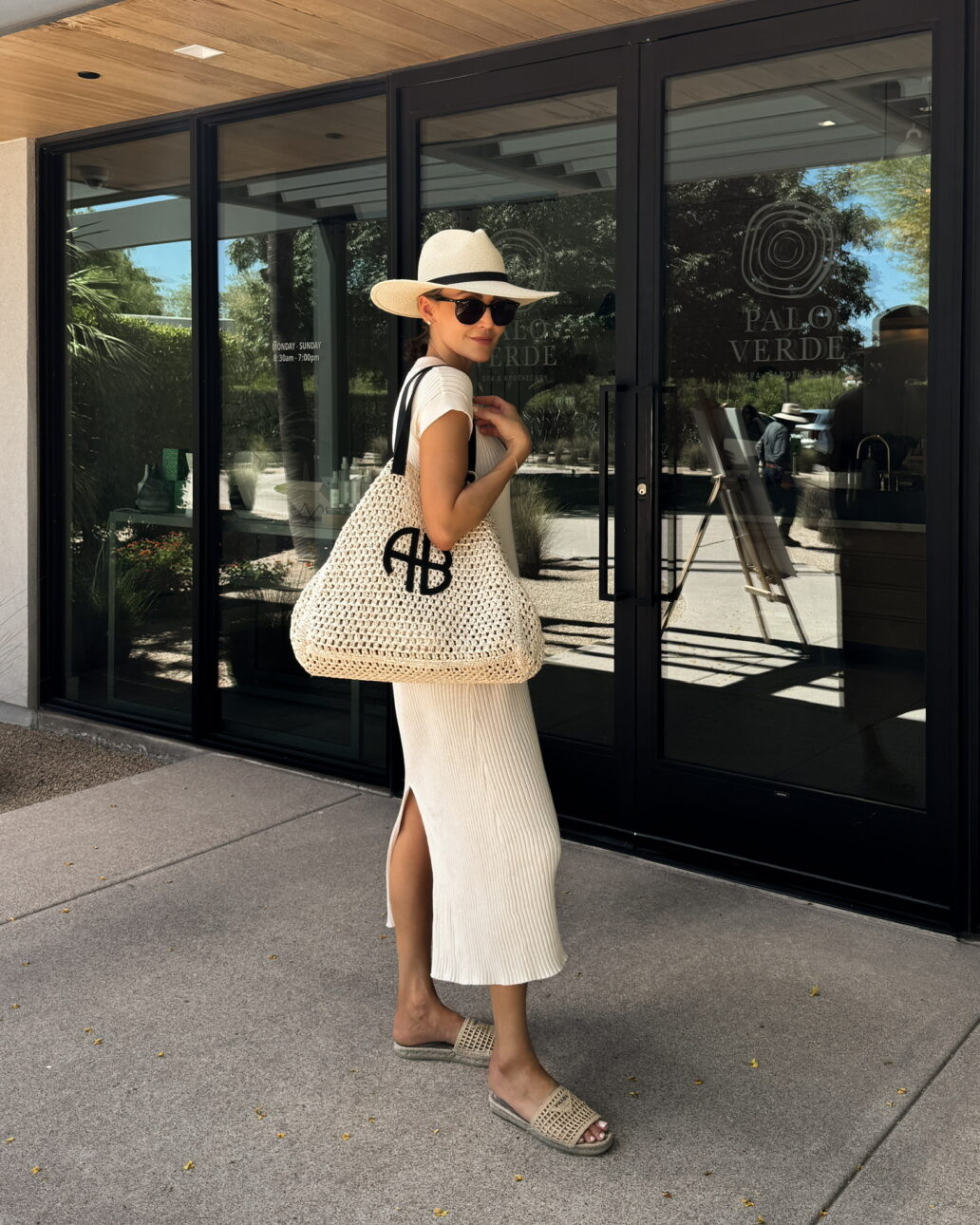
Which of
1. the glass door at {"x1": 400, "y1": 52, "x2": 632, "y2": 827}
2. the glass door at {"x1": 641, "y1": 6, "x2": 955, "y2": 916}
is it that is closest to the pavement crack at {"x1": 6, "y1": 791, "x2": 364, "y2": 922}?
the glass door at {"x1": 400, "y1": 52, "x2": 632, "y2": 827}

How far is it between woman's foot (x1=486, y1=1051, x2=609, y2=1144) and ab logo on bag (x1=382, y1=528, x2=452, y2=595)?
1059 millimetres

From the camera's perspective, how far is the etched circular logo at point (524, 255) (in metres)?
4.69

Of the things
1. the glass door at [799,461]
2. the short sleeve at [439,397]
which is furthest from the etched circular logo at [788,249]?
the short sleeve at [439,397]

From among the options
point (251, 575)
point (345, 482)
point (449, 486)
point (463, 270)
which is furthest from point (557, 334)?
point (449, 486)

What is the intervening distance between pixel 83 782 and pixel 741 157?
372 cm

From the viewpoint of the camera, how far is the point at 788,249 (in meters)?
4.12

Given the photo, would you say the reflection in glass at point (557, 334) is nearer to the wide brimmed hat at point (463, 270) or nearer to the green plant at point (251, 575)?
the green plant at point (251, 575)

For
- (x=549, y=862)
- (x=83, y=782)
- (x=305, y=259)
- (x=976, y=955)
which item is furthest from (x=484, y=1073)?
(x=305, y=259)

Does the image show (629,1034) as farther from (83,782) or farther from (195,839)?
(83,782)

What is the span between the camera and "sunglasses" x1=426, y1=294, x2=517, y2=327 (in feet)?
9.39

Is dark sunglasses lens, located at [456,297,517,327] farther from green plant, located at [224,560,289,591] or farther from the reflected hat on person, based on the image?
green plant, located at [224,560,289,591]

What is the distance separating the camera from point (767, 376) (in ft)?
13.8

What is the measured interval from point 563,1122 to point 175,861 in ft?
7.13

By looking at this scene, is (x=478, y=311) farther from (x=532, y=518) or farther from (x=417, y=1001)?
(x=532, y=518)
